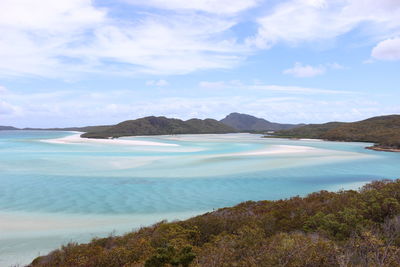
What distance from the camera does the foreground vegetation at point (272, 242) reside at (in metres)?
6.33

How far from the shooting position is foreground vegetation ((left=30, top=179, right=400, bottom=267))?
249 inches

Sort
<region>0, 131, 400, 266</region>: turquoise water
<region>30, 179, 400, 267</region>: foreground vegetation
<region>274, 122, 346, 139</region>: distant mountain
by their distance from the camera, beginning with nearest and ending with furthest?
<region>30, 179, 400, 267</region>: foreground vegetation → <region>0, 131, 400, 266</region>: turquoise water → <region>274, 122, 346, 139</region>: distant mountain

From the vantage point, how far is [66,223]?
51.3 ft

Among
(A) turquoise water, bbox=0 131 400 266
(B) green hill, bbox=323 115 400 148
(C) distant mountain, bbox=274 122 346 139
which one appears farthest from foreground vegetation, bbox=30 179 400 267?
(C) distant mountain, bbox=274 122 346 139

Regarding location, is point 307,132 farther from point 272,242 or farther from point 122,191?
point 272,242

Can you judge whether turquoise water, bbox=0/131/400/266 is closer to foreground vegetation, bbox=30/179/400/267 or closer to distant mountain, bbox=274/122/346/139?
foreground vegetation, bbox=30/179/400/267

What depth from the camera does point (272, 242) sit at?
7.52 m

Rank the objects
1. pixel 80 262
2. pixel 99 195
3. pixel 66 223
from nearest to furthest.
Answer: pixel 80 262
pixel 66 223
pixel 99 195

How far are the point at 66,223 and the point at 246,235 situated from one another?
11264 millimetres

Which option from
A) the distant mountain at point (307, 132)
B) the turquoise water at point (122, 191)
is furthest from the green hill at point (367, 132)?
the turquoise water at point (122, 191)

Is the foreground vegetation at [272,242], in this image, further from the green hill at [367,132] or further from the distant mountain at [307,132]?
the distant mountain at [307,132]

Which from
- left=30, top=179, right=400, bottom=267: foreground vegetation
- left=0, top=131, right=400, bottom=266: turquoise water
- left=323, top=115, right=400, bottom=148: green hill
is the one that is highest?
left=323, top=115, right=400, bottom=148: green hill

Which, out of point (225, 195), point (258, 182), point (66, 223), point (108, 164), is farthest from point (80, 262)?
point (108, 164)

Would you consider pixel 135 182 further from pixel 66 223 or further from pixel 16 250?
pixel 16 250
